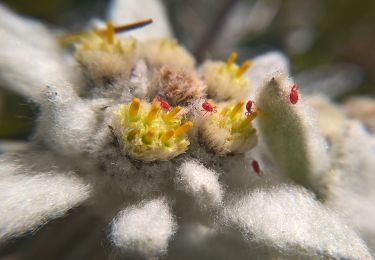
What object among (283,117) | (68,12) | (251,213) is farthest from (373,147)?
(68,12)

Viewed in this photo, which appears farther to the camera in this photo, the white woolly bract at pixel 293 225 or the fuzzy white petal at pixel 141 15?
the fuzzy white petal at pixel 141 15

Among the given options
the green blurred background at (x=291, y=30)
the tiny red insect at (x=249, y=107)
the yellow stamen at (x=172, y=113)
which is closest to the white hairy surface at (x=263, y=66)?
the tiny red insect at (x=249, y=107)

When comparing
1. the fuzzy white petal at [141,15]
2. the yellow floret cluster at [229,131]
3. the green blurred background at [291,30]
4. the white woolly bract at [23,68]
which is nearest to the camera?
the yellow floret cluster at [229,131]

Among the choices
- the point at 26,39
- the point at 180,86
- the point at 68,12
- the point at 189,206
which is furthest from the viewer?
the point at 68,12

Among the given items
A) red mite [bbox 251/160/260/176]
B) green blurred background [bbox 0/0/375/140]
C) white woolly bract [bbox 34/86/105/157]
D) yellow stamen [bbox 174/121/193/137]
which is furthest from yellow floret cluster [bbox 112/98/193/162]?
green blurred background [bbox 0/0/375/140]

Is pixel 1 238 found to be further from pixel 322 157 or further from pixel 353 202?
pixel 353 202

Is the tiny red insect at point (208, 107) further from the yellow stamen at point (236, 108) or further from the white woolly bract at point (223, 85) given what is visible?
the white woolly bract at point (223, 85)

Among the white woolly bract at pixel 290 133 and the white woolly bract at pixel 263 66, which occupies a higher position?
the white woolly bract at pixel 263 66
